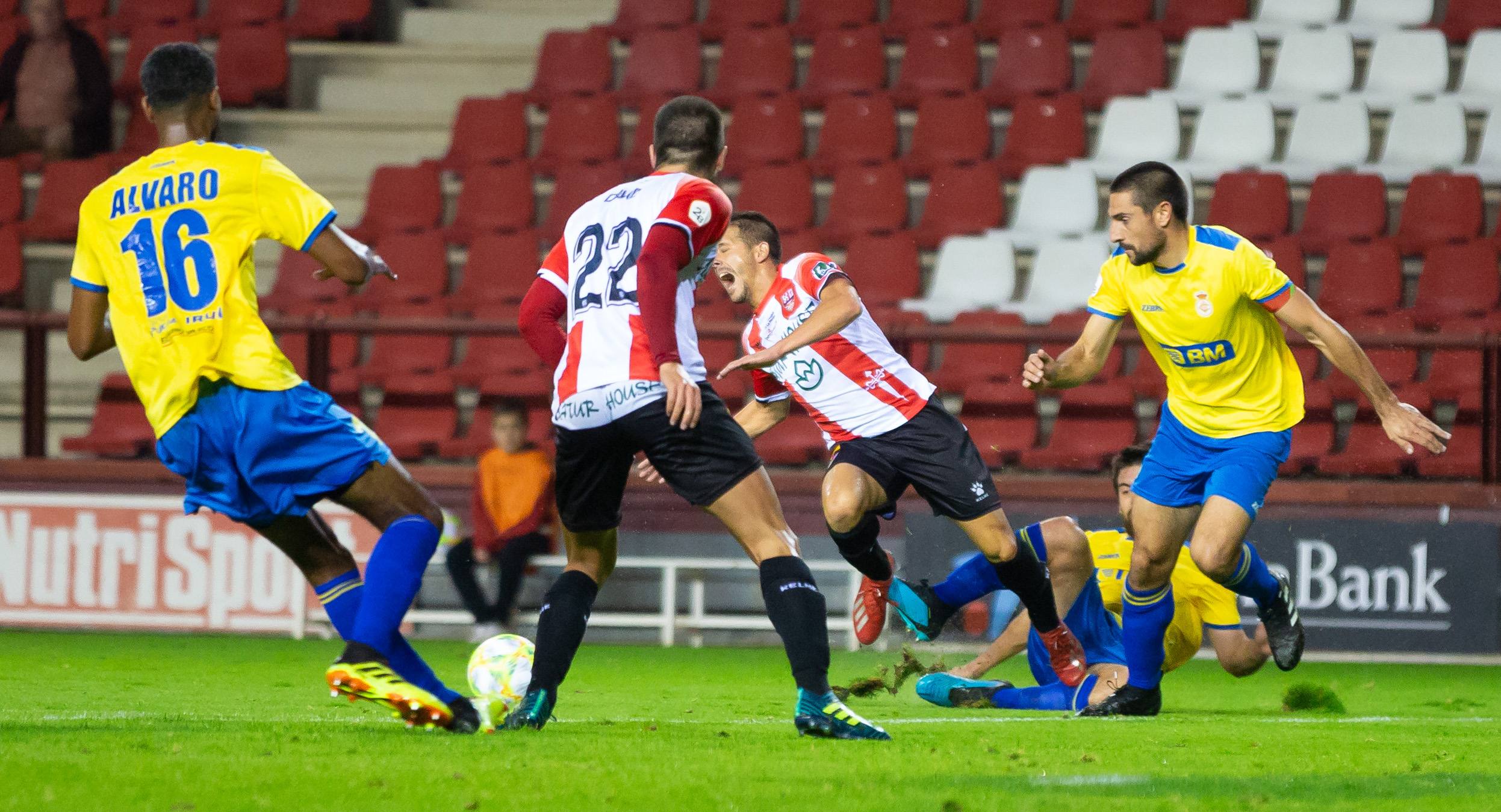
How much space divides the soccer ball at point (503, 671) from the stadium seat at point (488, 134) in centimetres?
864

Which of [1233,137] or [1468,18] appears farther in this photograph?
[1468,18]

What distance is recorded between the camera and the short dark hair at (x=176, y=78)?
4.60 metres

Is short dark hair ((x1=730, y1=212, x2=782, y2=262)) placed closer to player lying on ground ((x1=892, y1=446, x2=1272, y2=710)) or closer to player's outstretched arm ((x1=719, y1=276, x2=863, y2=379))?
player's outstretched arm ((x1=719, y1=276, x2=863, y2=379))

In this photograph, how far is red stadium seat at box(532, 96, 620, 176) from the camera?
12.9 m

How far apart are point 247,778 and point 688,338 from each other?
65.7 inches

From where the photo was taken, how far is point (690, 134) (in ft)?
15.3

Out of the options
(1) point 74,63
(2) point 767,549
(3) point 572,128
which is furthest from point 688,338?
(1) point 74,63

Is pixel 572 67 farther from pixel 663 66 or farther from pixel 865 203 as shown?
pixel 865 203

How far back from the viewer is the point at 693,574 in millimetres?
9992

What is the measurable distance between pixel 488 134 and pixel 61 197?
10.9ft

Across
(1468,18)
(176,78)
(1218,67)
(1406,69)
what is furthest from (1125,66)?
(176,78)

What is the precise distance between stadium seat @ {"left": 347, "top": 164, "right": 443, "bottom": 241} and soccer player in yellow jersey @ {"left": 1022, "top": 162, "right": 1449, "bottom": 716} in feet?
25.9

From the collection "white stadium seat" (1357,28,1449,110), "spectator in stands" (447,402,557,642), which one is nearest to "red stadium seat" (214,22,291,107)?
"spectator in stands" (447,402,557,642)

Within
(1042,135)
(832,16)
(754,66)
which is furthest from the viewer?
(832,16)
